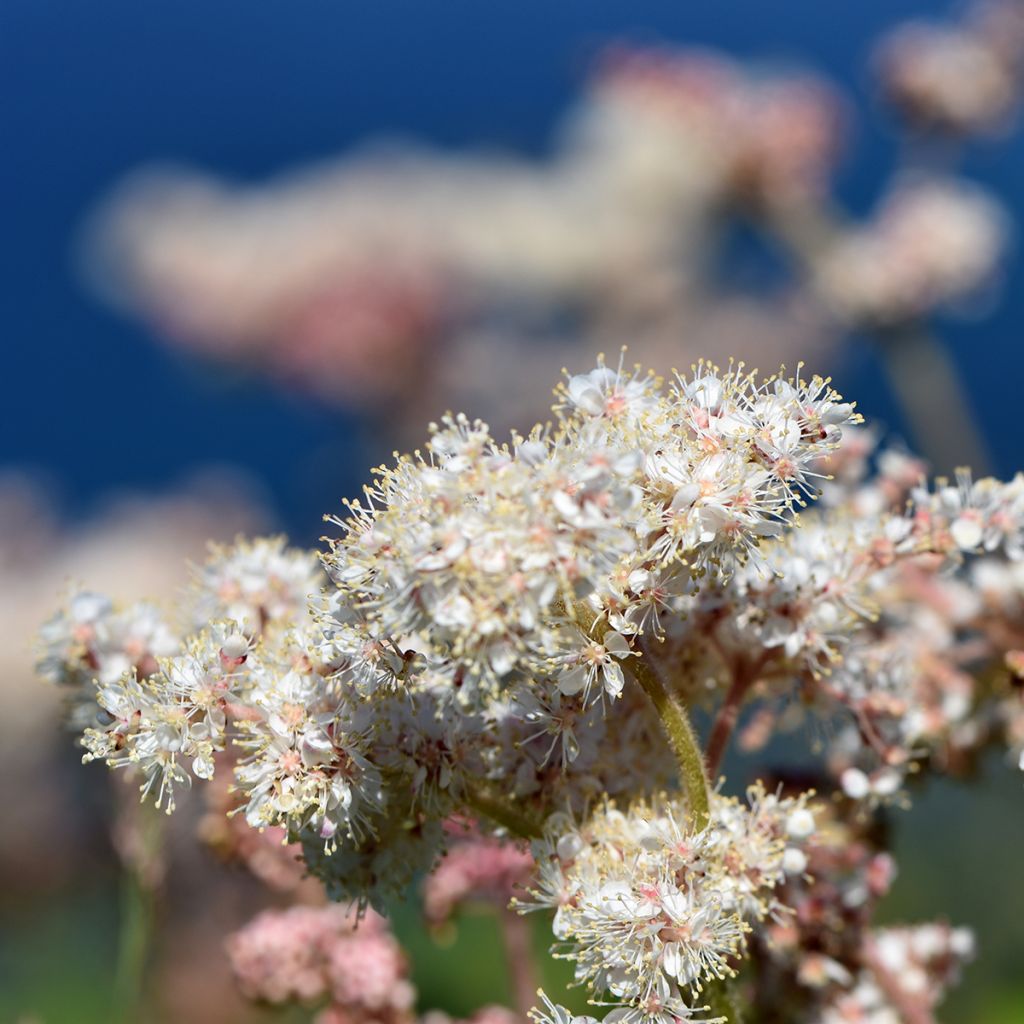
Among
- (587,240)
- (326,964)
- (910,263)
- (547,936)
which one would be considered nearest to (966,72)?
(910,263)

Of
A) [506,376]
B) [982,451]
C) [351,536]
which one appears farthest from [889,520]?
[506,376]

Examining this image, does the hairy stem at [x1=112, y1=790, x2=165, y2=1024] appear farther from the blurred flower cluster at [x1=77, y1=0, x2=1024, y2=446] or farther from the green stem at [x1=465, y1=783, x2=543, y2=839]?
the blurred flower cluster at [x1=77, y1=0, x2=1024, y2=446]

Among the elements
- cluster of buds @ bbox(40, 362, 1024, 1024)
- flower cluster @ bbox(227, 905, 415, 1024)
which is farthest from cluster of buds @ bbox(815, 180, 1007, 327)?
flower cluster @ bbox(227, 905, 415, 1024)

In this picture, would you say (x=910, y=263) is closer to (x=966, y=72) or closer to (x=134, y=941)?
(x=966, y=72)

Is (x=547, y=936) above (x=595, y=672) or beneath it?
above

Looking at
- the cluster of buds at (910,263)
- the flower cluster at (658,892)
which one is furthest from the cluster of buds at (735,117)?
the flower cluster at (658,892)

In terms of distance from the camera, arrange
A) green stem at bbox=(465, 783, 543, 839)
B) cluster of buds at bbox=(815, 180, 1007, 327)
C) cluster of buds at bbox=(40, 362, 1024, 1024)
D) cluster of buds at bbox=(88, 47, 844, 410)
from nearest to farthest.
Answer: cluster of buds at bbox=(40, 362, 1024, 1024) < green stem at bbox=(465, 783, 543, 839) < cluster of buds at bbox=(815, 180, 1007, 327) < cluster of buds at bbox=(88, 47, 844, 410)

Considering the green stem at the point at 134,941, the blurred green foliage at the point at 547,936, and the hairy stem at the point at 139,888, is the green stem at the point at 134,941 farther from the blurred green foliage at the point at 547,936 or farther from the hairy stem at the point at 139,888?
the blurred green foliage at the point at 547,936

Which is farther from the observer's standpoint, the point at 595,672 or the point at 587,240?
the point at 587,240
